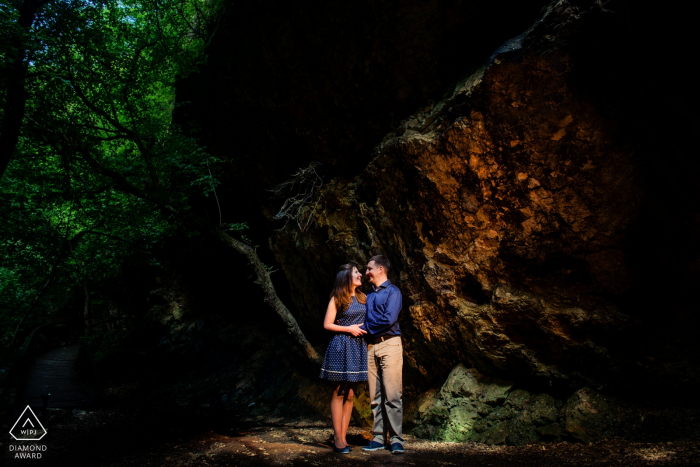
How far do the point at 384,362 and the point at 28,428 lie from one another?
4421 millimetres

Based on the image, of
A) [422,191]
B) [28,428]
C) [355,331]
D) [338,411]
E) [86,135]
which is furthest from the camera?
[86,135]

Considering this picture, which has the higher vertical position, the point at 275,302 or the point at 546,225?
the point at 546,225

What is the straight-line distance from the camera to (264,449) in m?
3.42

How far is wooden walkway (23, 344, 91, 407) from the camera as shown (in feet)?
19.4

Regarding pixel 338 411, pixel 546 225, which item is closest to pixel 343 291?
pixel 338 411

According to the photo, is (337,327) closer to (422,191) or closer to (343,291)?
(343,291)

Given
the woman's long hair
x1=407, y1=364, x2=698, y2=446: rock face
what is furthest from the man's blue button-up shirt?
x1=407, y1=364, x2=698, y2=446: rock face

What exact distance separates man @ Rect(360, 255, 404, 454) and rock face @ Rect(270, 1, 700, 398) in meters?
0.98

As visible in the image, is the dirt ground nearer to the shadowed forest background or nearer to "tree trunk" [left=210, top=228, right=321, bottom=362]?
the shadowed forest background

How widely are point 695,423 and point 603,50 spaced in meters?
3.29

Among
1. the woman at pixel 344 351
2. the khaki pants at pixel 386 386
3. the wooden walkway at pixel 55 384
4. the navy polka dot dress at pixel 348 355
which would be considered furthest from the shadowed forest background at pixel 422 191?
the navy polka dot dress at pixel 348 355

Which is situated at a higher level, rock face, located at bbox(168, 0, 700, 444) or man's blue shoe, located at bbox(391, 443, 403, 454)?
rock face, located at bbox(168, 0, 700, 444)

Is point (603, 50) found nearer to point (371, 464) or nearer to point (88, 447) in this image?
point (371, 464)

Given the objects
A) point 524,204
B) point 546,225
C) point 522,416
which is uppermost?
point 524,204
